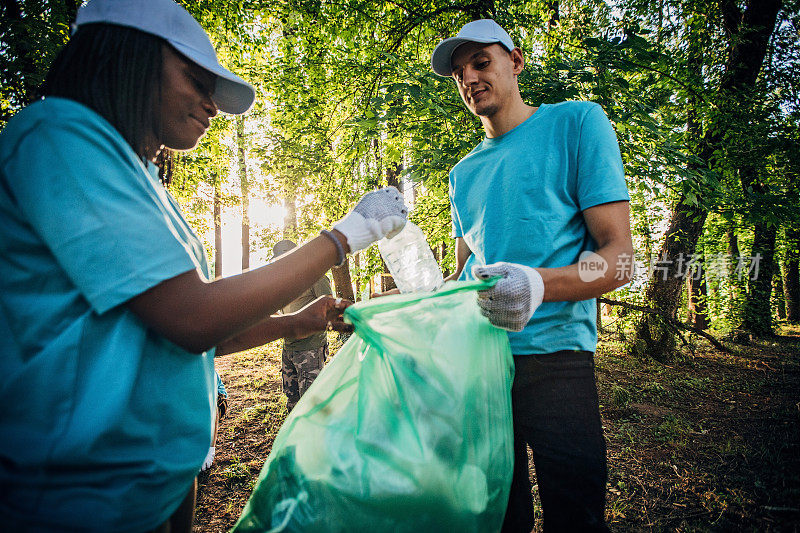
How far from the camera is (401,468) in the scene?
917mm

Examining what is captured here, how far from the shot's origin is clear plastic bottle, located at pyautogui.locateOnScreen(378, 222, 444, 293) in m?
2.37

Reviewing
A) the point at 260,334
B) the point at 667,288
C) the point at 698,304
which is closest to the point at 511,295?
the point at 260,334

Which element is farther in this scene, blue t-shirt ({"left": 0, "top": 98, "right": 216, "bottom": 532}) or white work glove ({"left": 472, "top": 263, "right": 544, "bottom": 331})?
white work glove ({"left": 472, "top": 263, "right": 544, "bottom": 331})

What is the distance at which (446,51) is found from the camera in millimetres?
1708

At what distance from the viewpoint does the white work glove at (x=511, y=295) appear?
109 cm

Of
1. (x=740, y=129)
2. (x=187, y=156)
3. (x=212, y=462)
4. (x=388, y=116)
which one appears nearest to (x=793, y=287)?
(x=740, y=129)

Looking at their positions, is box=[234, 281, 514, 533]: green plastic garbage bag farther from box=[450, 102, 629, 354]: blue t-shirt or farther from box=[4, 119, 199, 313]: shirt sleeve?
box=[4, 119, 199, 313]: shirt sleeve

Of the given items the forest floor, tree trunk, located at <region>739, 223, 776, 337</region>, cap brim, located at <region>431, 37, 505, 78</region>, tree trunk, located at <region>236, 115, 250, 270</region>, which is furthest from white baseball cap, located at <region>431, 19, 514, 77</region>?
tree trunk, located at <region>739, 223, 776, 337</region>

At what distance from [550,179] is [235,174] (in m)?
10.7

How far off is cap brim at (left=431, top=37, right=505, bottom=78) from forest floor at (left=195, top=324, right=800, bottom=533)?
3098 mm

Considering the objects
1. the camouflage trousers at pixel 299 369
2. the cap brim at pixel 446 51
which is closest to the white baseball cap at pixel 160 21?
the cap brim at pixel 446 51

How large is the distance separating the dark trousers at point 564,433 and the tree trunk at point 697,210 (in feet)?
15.0

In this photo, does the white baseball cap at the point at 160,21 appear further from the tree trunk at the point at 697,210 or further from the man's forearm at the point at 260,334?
the tree trunk at the point at 697,210

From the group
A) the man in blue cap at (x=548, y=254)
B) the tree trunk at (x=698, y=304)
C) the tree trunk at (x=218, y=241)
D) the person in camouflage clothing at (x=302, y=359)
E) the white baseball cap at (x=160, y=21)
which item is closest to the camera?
the white baseball cap at (x=160, y=21)
